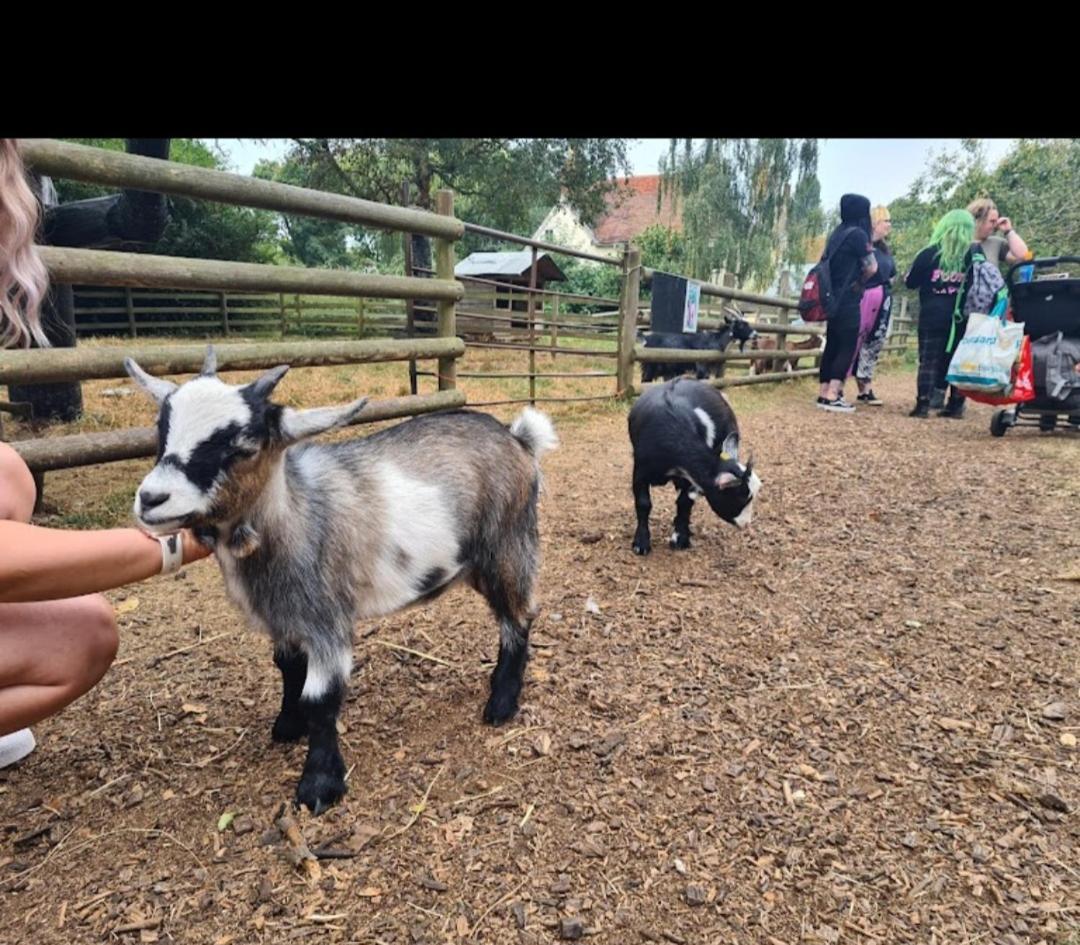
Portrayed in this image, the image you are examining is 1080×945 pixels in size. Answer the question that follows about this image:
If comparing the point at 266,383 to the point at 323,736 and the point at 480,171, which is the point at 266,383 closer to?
the point at 323,736

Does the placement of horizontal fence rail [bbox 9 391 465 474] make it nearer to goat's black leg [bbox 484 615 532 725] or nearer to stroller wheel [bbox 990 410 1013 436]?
goat's black leg [bbox 484 615 532 725]

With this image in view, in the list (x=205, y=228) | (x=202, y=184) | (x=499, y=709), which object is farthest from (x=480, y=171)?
(x=499, y=709)

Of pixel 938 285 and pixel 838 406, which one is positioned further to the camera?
pixel 838 406

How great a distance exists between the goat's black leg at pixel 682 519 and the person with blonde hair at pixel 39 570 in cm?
267

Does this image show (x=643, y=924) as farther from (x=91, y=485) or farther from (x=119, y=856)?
(x=91, y=485)

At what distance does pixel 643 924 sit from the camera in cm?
147

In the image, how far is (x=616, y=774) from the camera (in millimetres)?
1942

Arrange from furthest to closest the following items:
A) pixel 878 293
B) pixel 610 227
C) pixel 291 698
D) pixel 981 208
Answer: pixel 610 227
pixel 878 293
pixel 981 208
pixel 291 698

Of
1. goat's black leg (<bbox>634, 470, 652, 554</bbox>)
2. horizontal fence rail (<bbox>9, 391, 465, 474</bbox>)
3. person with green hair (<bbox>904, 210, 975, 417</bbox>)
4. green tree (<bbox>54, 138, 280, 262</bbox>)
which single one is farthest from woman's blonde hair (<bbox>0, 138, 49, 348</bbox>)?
green tree (<bbox>54, 138, 280, 262</bbox>)

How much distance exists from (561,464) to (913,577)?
9.02 ft

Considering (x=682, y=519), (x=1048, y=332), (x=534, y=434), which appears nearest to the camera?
(x=534, y=434)

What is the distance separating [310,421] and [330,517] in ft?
1.31

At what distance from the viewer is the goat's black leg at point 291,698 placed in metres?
2.03

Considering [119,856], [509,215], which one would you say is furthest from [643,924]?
[509,215]
